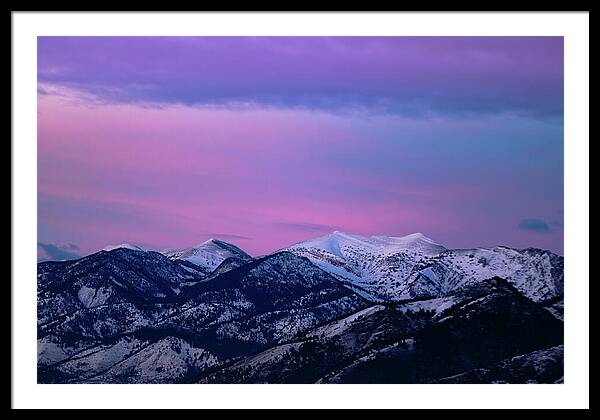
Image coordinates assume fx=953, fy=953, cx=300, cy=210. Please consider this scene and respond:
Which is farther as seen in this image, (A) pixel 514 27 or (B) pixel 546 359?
(B) pixel 546 359

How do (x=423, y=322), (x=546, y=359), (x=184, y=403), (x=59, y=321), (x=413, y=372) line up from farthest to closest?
(x=59, y=321) → (x=423, y=322) → (x=413, y=372) → (x=546, y=359) → (x=184, y=403)

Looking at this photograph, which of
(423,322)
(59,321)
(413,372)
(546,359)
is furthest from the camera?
(59,321)

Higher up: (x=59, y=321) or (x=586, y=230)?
(x=586, y=230)

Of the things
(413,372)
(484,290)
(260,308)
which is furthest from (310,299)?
(413,372)
